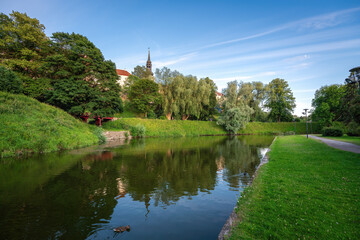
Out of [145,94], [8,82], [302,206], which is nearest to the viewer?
[302,206]

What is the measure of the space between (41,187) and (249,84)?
160 ft

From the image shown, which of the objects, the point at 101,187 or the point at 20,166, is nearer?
the point at 101,187

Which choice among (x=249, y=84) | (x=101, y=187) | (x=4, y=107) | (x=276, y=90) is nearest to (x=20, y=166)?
(x=101, y=187)

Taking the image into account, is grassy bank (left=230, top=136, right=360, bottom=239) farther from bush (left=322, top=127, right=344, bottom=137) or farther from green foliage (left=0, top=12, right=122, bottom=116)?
bush (left=322, top=127, right=344, bottom=137)

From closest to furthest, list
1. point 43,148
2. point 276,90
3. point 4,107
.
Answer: point 43,148 → point 4,107 → point 276,90

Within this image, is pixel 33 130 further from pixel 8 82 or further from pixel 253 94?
pixel 253 94

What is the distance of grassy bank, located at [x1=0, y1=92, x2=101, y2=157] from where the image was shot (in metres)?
14.7

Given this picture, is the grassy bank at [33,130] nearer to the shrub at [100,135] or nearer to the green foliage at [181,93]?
the shrub at [100,135]

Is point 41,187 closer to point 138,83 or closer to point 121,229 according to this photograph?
point 121,229

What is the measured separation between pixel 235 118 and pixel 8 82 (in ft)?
127

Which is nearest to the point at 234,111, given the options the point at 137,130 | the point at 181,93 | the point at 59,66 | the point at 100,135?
the point at 181,93

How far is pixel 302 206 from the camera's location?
16.1ft

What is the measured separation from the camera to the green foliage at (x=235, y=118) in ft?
141

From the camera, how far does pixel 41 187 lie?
783 centimetres
